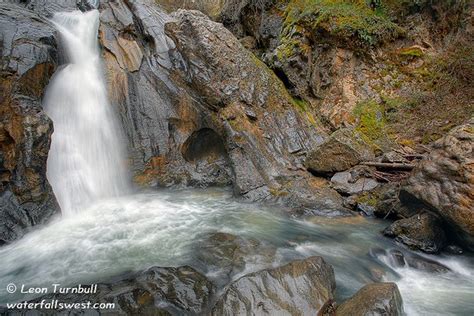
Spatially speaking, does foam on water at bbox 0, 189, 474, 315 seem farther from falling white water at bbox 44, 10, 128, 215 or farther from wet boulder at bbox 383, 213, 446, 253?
falling white water at bbox 44, 10, 128, 215

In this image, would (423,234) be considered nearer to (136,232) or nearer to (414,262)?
(414,262)

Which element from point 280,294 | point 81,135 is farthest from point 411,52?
point 81,135

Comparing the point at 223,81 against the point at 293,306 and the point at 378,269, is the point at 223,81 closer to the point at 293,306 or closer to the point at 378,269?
the point at 378,269

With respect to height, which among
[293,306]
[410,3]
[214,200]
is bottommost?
[293,306]

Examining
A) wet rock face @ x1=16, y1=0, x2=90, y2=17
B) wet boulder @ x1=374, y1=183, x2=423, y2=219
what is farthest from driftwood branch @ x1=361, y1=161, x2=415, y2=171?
wet rock face @ x1=16, y1=0, x2=90, y2=17

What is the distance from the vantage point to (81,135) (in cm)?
912

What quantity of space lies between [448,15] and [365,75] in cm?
304

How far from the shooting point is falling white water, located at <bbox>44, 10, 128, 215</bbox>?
8.21 meters

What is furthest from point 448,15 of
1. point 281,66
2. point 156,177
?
point 156,177

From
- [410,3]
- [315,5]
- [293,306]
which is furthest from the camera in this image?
[315,5]

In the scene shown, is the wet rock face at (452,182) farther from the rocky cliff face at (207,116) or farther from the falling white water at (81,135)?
the falling white water at (81,135)

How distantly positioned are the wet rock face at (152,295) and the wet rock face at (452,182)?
4302mm

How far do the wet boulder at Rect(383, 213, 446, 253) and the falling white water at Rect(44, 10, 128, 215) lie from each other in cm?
702

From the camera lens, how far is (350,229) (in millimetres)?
7102
